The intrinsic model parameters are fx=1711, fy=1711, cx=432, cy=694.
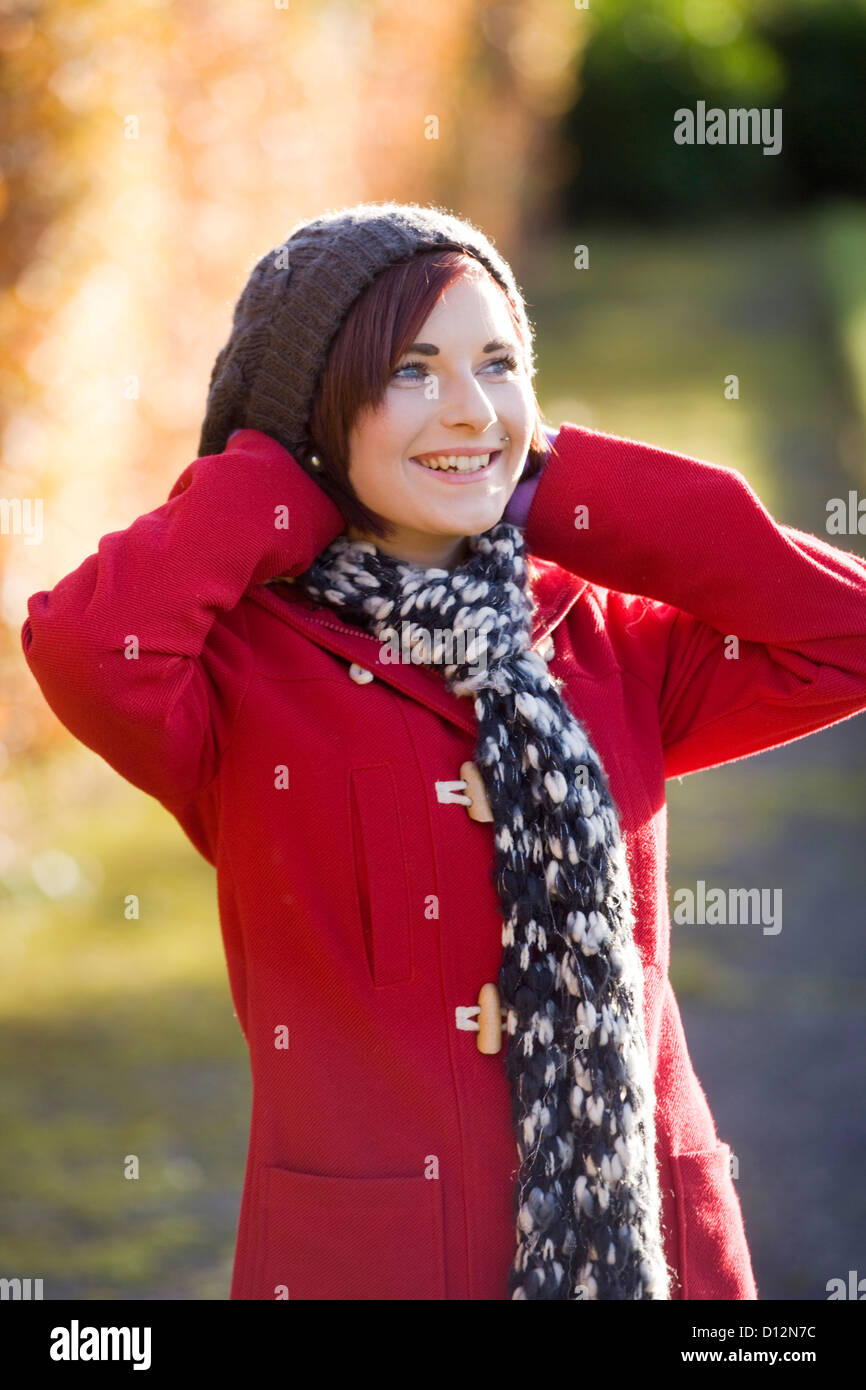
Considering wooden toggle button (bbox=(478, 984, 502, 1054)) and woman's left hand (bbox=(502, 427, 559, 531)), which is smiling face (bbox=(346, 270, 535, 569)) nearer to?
woman's left hand (bbox=(502, 427, 559, 531))

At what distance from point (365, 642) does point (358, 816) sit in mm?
236

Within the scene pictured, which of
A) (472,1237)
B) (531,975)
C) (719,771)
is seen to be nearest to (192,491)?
(531,975)

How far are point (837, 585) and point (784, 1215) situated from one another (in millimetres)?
2025

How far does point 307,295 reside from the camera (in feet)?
7.39

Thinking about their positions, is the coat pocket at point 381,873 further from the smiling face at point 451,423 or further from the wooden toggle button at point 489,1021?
the smiling face at point 451,423

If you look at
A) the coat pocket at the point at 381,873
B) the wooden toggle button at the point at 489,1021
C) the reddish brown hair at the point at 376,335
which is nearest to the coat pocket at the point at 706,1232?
the wooden toggle button at the point at 489,1021

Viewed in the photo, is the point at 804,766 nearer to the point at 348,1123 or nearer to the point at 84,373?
the point at 84,373

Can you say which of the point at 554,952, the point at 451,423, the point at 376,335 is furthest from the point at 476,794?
the point at 376,335

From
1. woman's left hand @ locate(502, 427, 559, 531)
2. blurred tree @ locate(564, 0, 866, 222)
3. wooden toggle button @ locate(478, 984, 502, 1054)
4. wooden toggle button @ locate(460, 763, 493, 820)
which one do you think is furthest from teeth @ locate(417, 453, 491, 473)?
blurred tree @ locate(564, 0, 866, 222)

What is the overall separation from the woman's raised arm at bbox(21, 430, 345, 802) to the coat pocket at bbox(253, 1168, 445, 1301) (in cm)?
55

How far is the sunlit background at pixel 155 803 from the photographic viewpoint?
4133mm

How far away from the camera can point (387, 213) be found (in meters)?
2.28

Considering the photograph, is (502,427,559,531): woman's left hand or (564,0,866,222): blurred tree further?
(564,0,866,222): blurred tree

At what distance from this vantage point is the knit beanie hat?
2225 millimetres
